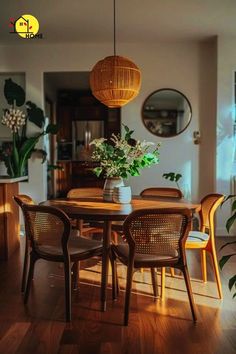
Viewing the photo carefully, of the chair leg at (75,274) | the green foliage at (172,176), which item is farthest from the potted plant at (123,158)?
the green foliage at (172,176)

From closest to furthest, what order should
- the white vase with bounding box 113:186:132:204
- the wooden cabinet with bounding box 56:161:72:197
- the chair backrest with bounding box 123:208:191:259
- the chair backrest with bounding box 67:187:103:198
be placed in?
1. the chair backrest with bounding box 123:208:191:259
2. the white vase with bounding box 113:186:132:204
3. the chair backrest with bounding box 67:187:103:198
4. the wooden cabinet with bounding box 56:161:72:197

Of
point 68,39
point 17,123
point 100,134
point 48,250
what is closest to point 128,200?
point 48,250

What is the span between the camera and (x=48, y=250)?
2594 mm

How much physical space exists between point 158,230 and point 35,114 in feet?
10.9

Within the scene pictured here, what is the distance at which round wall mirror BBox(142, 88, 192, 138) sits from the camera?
5207 millimetres

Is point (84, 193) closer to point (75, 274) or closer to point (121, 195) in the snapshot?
point (121, 195)

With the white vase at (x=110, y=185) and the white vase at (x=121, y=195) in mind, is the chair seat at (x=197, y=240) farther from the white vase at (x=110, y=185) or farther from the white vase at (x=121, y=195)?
the white vase at (x=110, y=185)

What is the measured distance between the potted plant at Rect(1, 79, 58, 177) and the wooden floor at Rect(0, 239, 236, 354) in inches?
79.2

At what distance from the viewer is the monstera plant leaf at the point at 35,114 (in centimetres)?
512

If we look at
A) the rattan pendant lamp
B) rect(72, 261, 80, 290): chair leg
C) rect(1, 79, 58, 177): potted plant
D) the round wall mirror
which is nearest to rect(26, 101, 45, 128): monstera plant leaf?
rect(1, 79, 58, 177): potted plant

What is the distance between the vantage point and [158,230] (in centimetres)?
238

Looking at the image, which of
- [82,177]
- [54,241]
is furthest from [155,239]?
[82,177]

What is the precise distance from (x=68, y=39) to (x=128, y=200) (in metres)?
2.92

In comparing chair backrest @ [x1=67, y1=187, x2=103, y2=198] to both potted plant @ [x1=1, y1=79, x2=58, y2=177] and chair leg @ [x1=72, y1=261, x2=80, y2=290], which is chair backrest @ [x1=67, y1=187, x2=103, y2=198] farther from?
potted plant @ [x1=1, y1=79, x2=58, y2=177]
